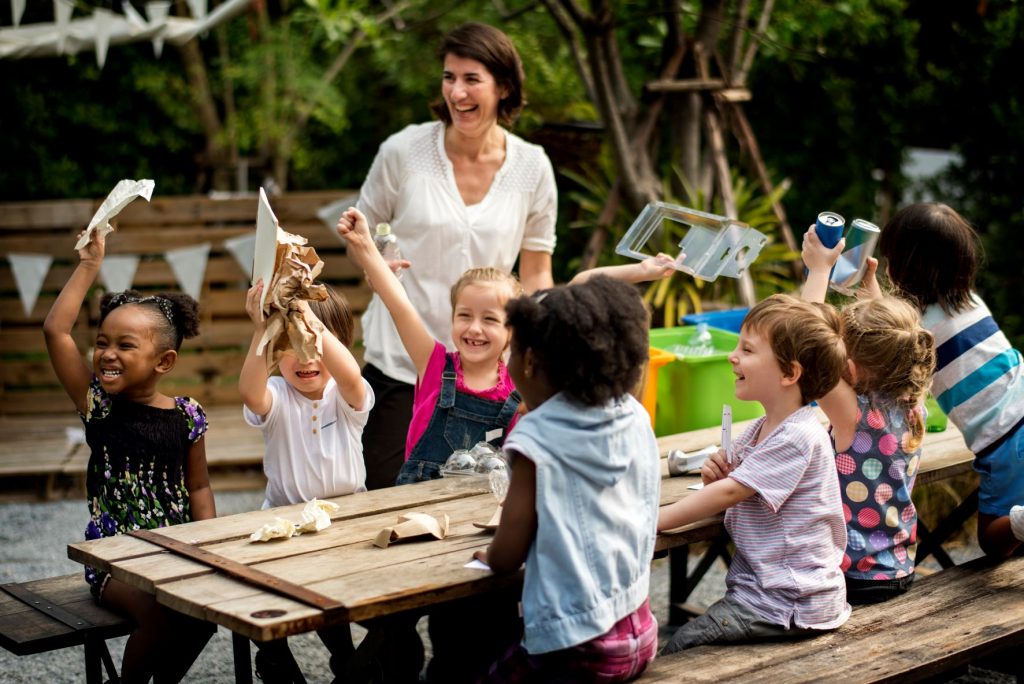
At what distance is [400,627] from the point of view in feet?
9.28

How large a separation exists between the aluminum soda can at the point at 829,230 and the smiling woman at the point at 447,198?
110 centimetres

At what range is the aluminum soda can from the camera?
3.54 m

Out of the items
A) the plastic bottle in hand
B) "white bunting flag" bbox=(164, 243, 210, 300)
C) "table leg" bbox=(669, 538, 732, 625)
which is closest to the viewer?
the plastic bottle in hand

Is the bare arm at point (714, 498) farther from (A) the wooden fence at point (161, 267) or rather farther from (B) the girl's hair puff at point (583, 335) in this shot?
(A) the wooden fence at point (161, 267)

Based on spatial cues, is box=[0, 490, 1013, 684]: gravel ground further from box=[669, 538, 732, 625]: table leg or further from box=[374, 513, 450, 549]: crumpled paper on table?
box=[374, 513, 450, 549]: crumpled paper on table

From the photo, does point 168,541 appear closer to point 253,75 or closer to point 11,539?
point 11,539

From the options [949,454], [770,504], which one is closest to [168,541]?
[770,504]

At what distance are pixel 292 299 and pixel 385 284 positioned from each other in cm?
49

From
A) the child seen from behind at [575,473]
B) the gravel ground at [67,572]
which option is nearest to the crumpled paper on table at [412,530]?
the child seen from behind at [575,473]

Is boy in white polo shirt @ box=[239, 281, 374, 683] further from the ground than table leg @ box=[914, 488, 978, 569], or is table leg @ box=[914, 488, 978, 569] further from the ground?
boy in white polo shirt @ box=[239, 281, 374, 683]

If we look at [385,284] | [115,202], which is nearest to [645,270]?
[385,284]

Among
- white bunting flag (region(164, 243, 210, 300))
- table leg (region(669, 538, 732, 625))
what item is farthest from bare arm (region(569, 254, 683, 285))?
white bunting flag (region(164, 243, 210, 300))

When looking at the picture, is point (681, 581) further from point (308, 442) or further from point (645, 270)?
point (308, 442)

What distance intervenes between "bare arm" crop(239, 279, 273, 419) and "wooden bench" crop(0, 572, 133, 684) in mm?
641
